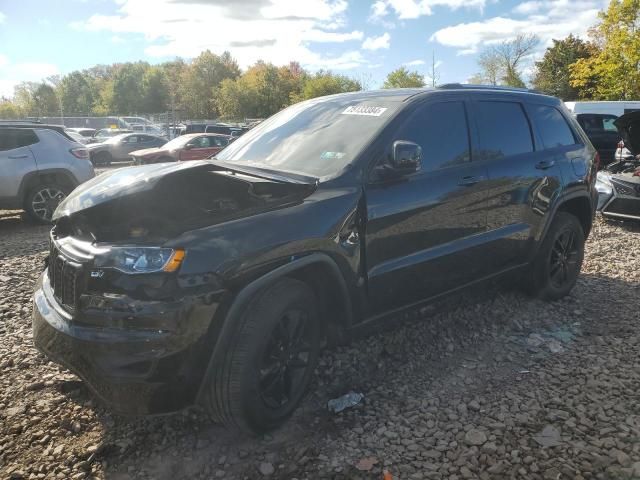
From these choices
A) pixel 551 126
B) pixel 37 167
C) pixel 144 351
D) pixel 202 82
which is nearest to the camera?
pixel 144 351

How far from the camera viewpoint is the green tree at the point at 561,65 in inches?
1777

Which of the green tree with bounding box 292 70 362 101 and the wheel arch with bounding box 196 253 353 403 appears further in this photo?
the green tree with bounding box 292 70 362 101

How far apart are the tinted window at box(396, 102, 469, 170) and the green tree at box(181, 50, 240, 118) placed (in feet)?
206

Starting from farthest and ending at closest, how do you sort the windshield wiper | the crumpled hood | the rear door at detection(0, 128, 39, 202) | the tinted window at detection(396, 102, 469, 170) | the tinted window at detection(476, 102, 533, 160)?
1. the rear door at detection(0, 128, 39, 202)
2. the tinted window at detection(476, 102, 533, 160)
3. the tinted window at detection(396, 102, 469, 170)
4. the windshield wiper
5. the crumpled hood

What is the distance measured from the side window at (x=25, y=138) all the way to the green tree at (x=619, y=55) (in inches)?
1097

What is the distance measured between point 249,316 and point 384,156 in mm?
1315

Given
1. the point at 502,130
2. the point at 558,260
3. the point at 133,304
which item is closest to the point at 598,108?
the point at 558,260

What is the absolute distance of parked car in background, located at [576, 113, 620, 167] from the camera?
14734mm

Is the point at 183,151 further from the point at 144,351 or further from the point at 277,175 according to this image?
the point at 144,351

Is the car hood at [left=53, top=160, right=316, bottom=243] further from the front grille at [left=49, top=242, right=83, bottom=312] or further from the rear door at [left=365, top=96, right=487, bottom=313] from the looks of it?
the rear door at [left=365, top=96, right=487, bottom=313]

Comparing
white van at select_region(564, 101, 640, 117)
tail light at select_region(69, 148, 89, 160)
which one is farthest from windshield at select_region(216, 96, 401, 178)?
white van at select_region(564, 101, 640, 117)

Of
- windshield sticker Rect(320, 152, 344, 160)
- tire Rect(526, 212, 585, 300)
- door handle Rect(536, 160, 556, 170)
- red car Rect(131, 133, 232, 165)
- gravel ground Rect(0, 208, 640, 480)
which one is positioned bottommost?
gravel ground Rect(0, 208, 640, 480)

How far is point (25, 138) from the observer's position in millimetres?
8172

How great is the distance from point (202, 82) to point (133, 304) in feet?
221
